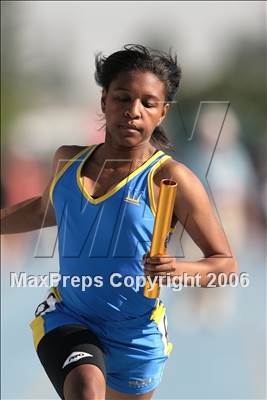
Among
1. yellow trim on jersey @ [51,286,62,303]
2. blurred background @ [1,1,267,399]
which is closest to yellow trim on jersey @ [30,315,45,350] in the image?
yellow trim on jersey @ [51,286,62,303]

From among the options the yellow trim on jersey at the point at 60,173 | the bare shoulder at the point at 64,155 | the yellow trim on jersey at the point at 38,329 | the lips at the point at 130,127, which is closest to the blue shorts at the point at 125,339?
the yellow trim on jersey at the point at 38,329

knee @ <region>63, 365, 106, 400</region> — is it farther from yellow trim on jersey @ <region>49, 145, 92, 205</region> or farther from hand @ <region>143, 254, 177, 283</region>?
yellow trim on jersey @ <region>49, 145, 92, 205</region>

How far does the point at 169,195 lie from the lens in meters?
3.06

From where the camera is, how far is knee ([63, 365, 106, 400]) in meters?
3.17

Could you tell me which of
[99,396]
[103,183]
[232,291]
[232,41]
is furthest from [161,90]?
[232,41]

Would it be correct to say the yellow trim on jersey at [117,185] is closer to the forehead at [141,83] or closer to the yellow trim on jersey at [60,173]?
the yellow trim on jersey at [60,173]

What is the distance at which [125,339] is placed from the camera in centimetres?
367

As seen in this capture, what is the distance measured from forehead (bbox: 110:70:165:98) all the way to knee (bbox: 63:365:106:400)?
115 centimetres

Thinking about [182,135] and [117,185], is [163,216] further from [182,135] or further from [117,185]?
[182,135]

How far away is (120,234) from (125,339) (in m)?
0.46

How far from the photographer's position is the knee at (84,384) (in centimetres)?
317

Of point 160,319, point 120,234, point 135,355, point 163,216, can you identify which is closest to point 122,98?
point 120,234

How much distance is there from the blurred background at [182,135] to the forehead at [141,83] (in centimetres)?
254

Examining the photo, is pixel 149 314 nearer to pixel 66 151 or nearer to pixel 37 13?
pixel 66 151
